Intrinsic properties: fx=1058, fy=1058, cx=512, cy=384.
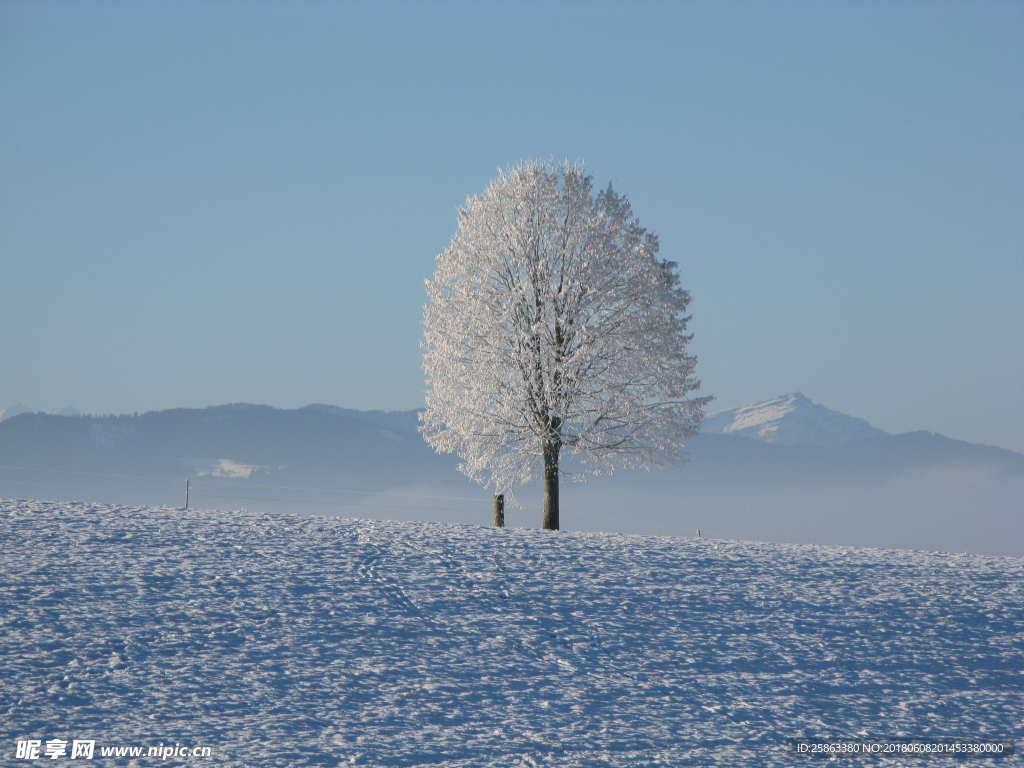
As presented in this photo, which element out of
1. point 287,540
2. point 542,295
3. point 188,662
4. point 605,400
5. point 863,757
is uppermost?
point 542,295

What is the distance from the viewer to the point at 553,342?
3569 cm

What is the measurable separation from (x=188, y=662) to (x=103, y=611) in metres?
3.22

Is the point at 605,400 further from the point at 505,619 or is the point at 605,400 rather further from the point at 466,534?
the point at 505,619

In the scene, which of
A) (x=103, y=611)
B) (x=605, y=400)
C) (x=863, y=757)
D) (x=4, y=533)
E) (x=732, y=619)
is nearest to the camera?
(x=863, y=757)

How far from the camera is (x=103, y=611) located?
21.0 metres

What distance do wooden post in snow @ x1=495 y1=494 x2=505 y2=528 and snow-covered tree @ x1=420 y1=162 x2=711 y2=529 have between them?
626mm

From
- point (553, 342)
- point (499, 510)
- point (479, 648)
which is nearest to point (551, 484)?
point (499, 510)

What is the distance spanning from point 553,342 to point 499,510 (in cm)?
597

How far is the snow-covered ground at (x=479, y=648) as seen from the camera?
16562 mm

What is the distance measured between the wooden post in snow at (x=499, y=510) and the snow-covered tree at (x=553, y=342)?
626mm

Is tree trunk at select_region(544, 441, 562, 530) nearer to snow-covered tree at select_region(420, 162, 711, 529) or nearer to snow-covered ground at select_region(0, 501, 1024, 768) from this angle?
snow-covered tree at select_region(420, 162, 711, 529)

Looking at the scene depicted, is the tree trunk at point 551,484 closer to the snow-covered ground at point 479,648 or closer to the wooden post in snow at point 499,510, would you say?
the wooden post in snow at point 499,510

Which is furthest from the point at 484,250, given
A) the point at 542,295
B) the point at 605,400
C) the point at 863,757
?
the point at 863,757

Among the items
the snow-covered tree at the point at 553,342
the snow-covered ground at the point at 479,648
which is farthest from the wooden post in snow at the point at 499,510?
the snow-covered ground at the point at 479,648
